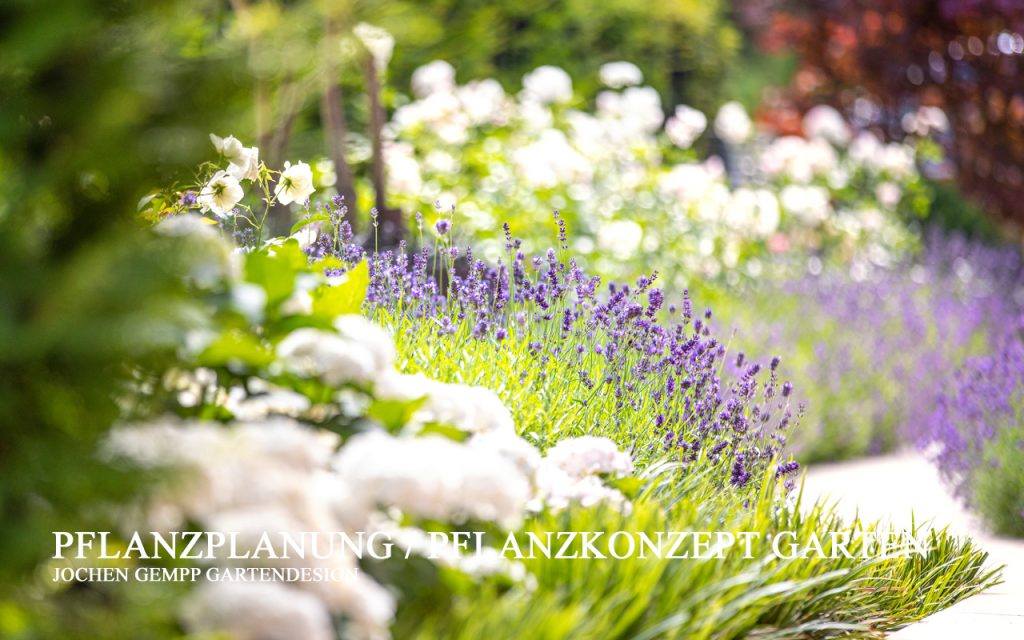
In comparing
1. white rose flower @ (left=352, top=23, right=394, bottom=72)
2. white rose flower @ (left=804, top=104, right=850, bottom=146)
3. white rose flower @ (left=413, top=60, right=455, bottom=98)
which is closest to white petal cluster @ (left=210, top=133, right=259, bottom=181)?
white rose flower @ (left=352, top=23, right=394, bottom=72)

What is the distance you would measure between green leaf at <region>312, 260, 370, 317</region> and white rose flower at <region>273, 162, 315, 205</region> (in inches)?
21.0

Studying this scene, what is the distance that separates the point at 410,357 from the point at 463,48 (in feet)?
24.1

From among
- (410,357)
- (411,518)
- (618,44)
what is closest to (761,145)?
(618,44)

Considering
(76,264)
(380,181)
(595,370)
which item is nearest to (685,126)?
(380,181)

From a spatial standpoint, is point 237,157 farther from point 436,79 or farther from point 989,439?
point 436,79

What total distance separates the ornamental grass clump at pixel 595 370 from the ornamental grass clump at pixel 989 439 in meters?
1.25

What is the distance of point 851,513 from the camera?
4.61m

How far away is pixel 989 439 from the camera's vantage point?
4.96m

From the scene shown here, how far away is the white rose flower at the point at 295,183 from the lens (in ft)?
11.0

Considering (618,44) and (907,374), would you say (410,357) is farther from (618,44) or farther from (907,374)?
(618,44)

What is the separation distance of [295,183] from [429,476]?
160 cm

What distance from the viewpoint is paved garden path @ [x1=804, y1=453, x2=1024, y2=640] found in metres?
2.97

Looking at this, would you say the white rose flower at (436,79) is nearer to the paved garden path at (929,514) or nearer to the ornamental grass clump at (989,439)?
the paved garden path at (929,514)

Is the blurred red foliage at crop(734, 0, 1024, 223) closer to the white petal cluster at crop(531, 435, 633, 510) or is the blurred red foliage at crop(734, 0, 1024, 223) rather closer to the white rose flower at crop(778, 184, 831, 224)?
the white rose flower at crop(778, 184, 831, 224)
